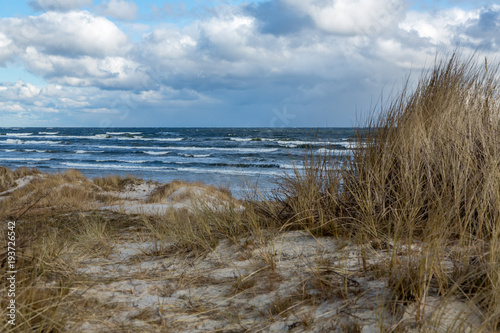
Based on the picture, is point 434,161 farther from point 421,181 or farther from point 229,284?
point 229,284

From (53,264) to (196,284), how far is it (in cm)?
104

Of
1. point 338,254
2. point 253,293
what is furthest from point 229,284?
point 338,254

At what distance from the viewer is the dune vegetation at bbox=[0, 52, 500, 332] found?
191 centimetres

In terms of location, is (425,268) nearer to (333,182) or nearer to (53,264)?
(333,182)

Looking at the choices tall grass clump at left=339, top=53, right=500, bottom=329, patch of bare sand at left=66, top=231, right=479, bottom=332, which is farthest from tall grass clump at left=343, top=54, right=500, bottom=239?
patch of bare sand at left=66, top=231, right=479, bottom=332

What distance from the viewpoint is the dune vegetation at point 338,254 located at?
1910 millimetres

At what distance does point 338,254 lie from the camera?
2732 millimetres

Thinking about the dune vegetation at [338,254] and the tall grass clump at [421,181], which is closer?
the dune vegetation at [338,254]

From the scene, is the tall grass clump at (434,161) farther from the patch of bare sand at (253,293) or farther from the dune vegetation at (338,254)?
the patch of bare sand at (253,293)

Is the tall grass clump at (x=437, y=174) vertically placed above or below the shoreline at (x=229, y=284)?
above

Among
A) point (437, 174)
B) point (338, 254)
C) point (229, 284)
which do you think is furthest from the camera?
point (437, 174)

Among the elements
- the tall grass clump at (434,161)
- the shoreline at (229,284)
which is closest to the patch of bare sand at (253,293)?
the shoreline at (229,284)

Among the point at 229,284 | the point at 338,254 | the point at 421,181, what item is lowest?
the point at 229,284

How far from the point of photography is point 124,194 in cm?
1020
